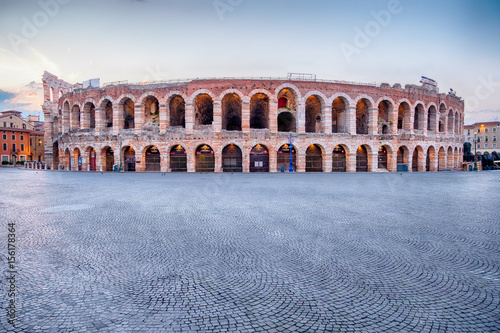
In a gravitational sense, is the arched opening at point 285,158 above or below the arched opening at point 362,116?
below

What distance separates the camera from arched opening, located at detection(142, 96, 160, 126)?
1239 inches

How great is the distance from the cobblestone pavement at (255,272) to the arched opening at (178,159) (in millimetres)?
24227

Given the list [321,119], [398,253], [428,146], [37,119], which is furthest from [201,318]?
[37,119]

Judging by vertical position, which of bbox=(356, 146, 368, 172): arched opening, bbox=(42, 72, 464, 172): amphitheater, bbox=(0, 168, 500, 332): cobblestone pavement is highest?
bbox=(42, 72, 464, 172): amphitheater

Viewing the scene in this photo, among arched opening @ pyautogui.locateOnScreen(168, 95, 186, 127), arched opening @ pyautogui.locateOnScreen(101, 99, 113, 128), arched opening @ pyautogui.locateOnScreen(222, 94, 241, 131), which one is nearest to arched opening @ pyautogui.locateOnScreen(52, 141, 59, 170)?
arched opening @ pyautogui.locateOnScreen(101, 99, 113, 128)

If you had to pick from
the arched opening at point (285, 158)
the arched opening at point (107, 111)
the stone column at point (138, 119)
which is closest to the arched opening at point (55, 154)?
the arched opening at point (107, 111)

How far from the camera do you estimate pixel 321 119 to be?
30859mm

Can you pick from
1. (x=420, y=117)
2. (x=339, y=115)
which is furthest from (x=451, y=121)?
(x=339, y=115)

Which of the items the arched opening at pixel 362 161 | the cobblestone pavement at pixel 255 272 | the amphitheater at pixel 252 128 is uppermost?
the amphitheater at pixel 252 128

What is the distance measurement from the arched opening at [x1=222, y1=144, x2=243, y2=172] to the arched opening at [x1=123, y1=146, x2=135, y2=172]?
12324mm

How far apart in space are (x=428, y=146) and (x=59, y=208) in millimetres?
41321

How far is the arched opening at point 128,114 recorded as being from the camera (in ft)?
108

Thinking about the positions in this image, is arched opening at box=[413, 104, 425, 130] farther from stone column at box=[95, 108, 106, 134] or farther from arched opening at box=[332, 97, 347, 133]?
stone column at box=[95, 108, 106, 134]

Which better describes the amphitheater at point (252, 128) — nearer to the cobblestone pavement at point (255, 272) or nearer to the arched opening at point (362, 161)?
the arched opening at point (362, 161)
